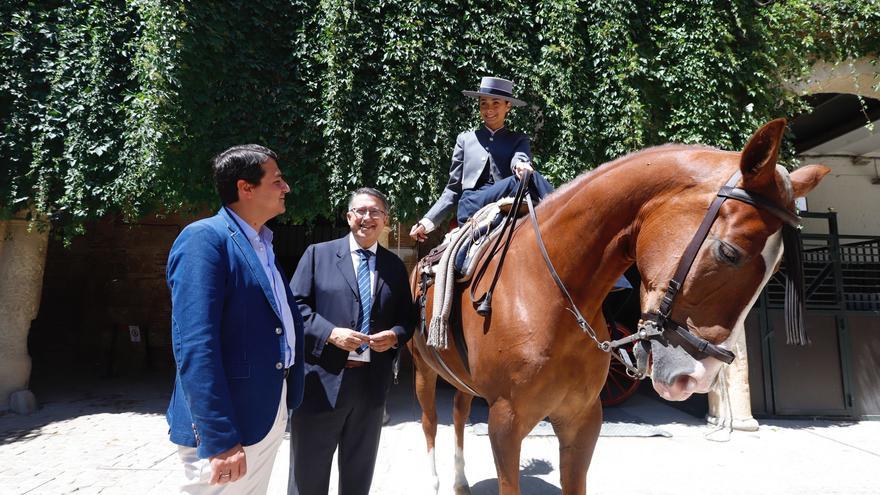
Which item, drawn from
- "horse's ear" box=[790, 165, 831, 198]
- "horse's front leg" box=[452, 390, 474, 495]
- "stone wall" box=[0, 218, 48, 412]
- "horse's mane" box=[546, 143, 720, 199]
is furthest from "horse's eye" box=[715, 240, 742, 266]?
"stone wall" box=[0, 218, 48, 412]

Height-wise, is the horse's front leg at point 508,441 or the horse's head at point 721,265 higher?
the horse's head at point 721,265

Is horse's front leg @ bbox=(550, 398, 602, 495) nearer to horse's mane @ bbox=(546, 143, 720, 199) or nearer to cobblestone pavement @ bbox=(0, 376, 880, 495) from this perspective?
horse's mane @ bbox=(546, 143, 720, 199)

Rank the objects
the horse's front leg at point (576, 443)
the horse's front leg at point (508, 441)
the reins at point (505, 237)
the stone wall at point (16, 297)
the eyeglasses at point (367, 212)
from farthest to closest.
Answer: the stone wall at point (16, 297) < the eyeglasses at point (367, 212) < the reins at point (505, 237) < the horse's front leg at point (576, 443) < the horse's front leg at point (508, 441)

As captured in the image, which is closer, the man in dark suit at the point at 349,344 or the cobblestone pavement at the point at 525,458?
the man in dark suit at the point at 349,344

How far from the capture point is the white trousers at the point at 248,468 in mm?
1503

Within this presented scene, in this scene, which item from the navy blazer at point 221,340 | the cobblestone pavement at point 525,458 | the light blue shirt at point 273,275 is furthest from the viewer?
the cobblestone pavement at point 525,458

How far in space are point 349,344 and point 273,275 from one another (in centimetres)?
51

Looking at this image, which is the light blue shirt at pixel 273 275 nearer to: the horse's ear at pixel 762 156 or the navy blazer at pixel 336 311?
the navy blazer at pixel 336 311

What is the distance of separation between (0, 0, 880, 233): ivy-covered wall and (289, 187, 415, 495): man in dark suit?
3287 mm

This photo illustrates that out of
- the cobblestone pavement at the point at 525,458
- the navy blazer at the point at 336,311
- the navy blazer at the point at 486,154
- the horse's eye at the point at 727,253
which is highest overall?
the navy blazer at the point at 486,154

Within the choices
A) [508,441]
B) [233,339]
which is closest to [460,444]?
[508,441]

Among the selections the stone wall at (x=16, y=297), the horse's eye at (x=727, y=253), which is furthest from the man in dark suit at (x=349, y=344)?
the stone wall at (x=16, y=297)

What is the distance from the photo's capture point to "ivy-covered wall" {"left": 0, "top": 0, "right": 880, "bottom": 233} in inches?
223

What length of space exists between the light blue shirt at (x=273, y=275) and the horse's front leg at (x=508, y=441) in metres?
0.96
